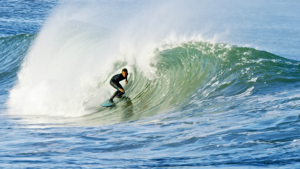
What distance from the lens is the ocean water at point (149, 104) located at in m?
5.41

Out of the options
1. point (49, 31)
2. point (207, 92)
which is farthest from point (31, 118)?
point (49, 31)

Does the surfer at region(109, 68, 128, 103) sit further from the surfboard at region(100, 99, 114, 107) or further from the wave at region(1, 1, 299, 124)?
the wave at region(1, 1, 299, 124)

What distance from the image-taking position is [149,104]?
1026cm

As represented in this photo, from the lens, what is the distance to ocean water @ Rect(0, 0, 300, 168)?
5.41 meters

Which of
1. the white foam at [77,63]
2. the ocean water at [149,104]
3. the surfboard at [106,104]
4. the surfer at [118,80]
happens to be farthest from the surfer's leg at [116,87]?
the white foam at [77,63]

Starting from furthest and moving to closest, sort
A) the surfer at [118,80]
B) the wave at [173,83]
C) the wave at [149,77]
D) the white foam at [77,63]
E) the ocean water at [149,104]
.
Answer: the white foam at [77,63], the surfer at [118,80], the wave at [149,77], the wave at [173,83], the ocean water at [149,104]

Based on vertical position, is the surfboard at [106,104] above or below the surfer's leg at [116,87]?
below

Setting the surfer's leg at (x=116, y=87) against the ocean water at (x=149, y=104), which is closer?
the ocean water at (x=149, y=104)

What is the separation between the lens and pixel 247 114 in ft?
24.6

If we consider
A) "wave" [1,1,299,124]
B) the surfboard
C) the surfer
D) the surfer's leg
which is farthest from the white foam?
the surfer

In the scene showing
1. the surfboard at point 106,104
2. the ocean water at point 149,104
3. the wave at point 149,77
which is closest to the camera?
the ocean water at point 149,104

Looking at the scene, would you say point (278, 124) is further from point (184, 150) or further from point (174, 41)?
point (174, 41)

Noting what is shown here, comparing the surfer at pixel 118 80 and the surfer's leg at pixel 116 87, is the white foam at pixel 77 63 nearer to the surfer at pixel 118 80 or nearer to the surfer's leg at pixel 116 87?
the surfer's leg at pixel 116 87

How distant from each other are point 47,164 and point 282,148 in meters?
3.39
